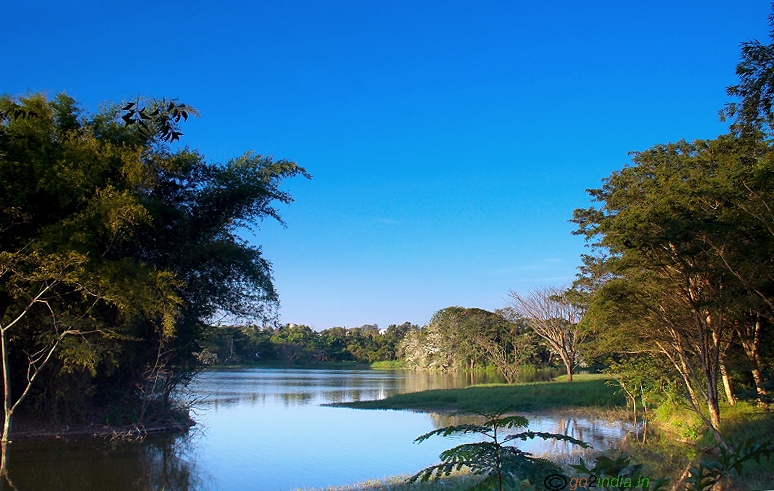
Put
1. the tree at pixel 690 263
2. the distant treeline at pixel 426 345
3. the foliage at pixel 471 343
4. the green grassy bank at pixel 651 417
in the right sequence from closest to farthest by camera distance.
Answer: the green grassy bank at pixel 651 417, the tree at pixel 690 263, the foliage at pixel 471 343, the distant treeline at pixel 426 345

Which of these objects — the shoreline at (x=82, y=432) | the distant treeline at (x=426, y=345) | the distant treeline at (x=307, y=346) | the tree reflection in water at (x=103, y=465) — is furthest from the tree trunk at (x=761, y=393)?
the distant treeline at (x=307, y=346)

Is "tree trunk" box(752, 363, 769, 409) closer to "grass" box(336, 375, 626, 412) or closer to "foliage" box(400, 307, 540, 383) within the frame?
"grass" box(336, 375, 626, 412)

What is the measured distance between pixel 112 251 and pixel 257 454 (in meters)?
7.30

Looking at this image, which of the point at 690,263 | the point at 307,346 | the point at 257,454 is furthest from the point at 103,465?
the point at 307,346

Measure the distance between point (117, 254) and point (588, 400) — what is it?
21.3m

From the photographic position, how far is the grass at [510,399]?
1013 inches

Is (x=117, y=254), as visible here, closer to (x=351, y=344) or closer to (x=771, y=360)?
(x=771, y=360)

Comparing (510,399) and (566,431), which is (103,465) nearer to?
(566,431)

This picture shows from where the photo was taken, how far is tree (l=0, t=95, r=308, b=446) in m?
14.2

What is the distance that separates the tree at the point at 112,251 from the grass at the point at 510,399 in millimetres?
10576

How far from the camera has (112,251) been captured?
656 inches

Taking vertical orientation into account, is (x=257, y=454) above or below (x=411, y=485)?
below

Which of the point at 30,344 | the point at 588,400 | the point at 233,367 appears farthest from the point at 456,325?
the point at 30,344

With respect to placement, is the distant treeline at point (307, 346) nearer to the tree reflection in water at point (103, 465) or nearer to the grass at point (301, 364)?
the grass at point (301, 364)
